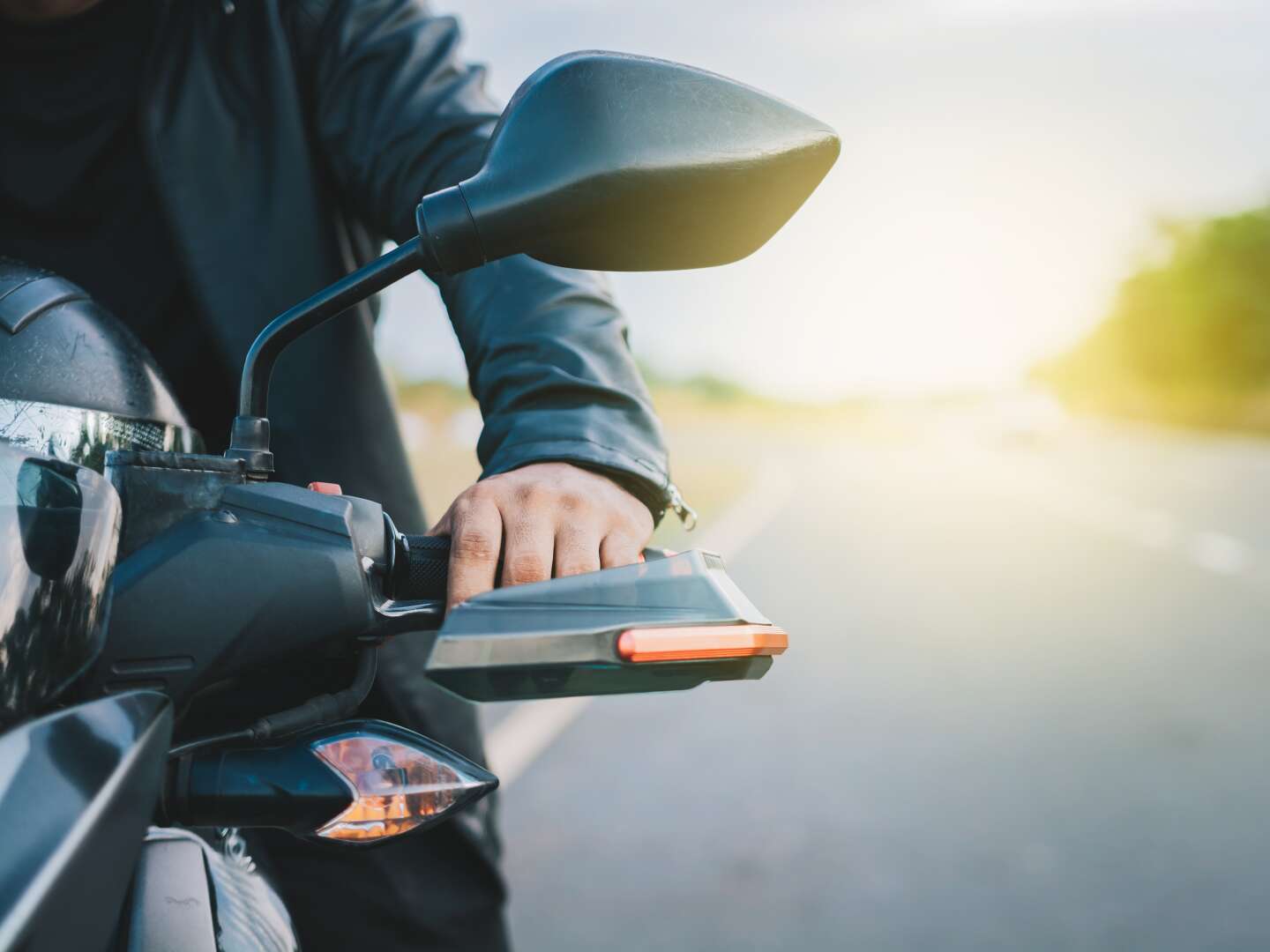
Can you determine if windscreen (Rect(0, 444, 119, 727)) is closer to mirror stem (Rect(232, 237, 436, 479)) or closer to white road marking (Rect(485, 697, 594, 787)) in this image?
mirror stem (Rect(232, 237, 436, 479))

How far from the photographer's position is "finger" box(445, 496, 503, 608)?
93cm

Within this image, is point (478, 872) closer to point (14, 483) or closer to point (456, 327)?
point (456, 327)

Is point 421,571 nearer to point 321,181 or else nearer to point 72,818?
point 72,818

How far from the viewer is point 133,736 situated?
2.20 feet

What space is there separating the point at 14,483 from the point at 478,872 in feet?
3.47

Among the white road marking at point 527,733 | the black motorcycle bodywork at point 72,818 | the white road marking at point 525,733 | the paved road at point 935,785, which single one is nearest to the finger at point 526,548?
the black motorcycle bodywork at point 72,818

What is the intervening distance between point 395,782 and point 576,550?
0.25m

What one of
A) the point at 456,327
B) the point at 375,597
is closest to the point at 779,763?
the point at 456,327

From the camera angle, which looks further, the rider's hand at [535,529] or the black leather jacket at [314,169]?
the black leather jacket at [314,169]

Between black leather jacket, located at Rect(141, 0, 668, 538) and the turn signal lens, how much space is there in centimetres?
55

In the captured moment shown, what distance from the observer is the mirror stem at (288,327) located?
0.93 meters

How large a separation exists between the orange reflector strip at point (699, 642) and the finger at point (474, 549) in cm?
20

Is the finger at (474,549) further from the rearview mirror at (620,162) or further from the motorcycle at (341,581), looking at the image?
the rearview mirror at (620,162)

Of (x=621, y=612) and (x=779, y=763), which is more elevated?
(x=621, y=612)
